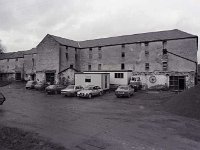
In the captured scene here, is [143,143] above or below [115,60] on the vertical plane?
below

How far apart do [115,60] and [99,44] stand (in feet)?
22.3

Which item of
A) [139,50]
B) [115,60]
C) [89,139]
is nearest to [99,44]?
[115,60]

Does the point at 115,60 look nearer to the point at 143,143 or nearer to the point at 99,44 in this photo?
the point at 99,44

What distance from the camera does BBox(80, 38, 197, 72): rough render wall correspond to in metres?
34.3

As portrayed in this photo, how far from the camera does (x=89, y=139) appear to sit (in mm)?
8438

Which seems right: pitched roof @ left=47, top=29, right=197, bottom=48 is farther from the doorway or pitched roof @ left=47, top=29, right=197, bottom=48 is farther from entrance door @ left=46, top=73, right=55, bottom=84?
the doorway

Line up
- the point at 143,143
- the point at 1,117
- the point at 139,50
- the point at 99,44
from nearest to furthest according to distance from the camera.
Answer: the point at 143,143 < the point at 1,117 < the point at 139,50 < the point at 99,44

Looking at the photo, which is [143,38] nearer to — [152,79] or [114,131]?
[152,79]

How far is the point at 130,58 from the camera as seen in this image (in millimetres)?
40188

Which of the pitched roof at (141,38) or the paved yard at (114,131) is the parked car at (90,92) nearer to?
the paved yard at (114,131)

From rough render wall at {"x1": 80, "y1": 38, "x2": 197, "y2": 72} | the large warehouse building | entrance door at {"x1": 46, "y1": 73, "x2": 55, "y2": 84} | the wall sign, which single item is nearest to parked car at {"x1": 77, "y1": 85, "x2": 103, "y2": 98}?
the large warehouse building

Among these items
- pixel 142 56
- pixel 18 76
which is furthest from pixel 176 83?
pixel 18 76

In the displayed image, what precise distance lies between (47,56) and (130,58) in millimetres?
20730

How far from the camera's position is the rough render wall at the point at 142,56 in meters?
34.3
